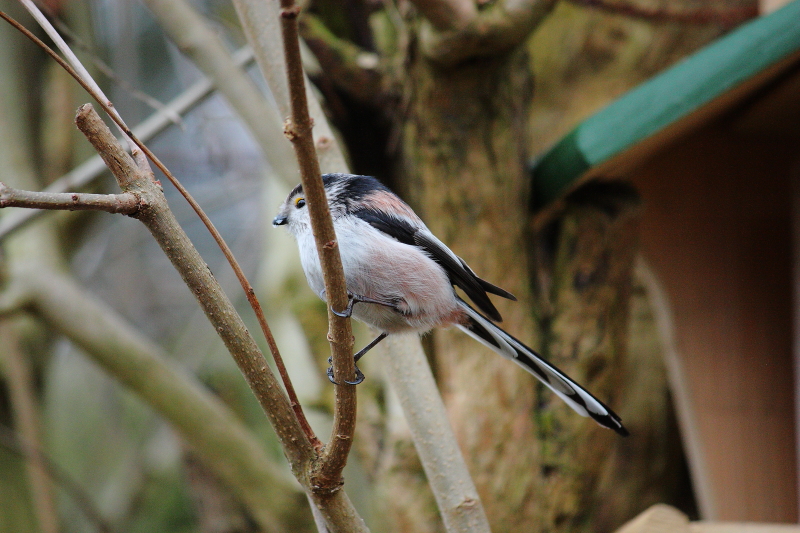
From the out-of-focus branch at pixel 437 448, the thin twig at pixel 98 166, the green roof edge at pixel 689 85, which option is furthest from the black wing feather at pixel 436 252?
the thin twig at pixel 98 166

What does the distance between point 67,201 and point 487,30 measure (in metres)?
1.64

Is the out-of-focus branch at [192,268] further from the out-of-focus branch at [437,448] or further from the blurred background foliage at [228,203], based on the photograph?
the blurred background foliage at [228,203]

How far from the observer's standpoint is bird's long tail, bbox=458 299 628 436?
169 cm

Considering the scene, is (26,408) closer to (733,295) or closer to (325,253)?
(325,253)

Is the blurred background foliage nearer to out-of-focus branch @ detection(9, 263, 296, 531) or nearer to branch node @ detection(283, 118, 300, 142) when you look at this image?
out-of-focus branch @ detection(9, 263, 296, 531)

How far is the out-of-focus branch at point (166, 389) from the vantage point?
2789mm

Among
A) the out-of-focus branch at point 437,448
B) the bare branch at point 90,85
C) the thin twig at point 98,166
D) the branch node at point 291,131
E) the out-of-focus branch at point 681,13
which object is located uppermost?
the out-of-focus branch at point 681,13

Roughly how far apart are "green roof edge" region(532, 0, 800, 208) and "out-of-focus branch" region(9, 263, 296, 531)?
6.18 feet

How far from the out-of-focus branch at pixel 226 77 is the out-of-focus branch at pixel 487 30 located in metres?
0.64

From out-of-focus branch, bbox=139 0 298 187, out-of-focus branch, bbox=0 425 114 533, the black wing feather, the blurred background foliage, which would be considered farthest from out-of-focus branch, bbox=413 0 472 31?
out-of-focus branch, bbox=0 425 114 533

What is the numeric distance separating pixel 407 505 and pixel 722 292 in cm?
180

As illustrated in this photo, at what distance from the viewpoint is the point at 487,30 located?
2176 mm

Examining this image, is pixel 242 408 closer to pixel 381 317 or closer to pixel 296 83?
pixel 381 317

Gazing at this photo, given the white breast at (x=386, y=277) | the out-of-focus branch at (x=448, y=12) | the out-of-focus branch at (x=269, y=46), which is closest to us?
the white breast at (x=386, y=277)
